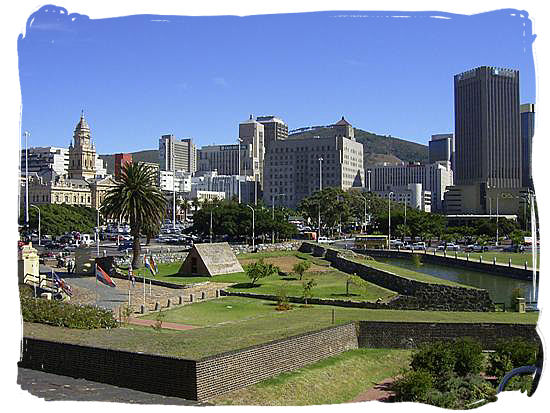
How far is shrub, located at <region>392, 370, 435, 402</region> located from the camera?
8566 millimetres

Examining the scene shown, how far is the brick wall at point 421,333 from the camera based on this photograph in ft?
42.8

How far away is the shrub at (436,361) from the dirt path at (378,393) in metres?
0.67

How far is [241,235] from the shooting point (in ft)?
201

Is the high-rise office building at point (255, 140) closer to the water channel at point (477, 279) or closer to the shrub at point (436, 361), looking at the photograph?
the water channel at point (477, 279)

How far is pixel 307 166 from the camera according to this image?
8756 centimetres

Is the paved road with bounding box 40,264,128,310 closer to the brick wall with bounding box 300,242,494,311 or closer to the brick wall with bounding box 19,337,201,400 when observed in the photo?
the brick wall with bounding box 300,242,494,311

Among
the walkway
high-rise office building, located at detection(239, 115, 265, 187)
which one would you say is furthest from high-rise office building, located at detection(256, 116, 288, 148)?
the walkway

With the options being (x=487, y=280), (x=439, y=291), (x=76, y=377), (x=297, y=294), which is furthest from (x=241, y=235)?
(x=76, y=377)

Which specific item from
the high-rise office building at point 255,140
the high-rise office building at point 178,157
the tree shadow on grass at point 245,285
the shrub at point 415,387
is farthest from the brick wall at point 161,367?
the high-rise office building at point 178,157

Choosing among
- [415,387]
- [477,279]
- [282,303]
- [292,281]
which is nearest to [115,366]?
[415,387]

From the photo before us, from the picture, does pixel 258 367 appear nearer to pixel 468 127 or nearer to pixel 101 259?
pixel 101 259

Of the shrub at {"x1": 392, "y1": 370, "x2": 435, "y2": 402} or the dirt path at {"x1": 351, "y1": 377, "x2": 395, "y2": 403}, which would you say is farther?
the dirt path at {"x1": 351, "y1": 377, "x2": 395, "y2": 403}

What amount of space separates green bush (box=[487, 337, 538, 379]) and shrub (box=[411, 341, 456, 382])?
0.64m

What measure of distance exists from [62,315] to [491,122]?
989 inches
